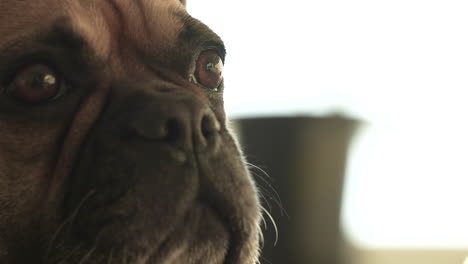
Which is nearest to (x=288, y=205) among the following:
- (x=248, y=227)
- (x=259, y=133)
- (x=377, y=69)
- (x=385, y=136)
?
(x=259, y=133)

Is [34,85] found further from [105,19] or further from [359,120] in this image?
[359,120]

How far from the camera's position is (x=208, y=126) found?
0.92 meters

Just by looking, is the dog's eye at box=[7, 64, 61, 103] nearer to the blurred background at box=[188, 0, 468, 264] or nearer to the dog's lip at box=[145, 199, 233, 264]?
the dog's lip at box=[145, 199, 233, 264]

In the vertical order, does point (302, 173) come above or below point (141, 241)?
below

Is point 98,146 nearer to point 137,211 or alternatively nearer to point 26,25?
point 137,211

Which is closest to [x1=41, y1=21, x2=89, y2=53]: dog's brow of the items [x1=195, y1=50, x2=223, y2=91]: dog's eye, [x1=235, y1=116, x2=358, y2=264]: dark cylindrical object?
[x1=195, y1=50, x2=223, y2=91]: dog's eye

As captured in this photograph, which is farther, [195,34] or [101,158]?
[195,34]

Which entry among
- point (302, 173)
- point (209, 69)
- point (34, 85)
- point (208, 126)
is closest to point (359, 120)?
point (302, 173)

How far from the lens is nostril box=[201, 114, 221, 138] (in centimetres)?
92

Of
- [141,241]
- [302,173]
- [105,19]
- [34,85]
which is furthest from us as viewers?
[302,173]

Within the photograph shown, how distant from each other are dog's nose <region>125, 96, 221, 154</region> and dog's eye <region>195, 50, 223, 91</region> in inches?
13.9

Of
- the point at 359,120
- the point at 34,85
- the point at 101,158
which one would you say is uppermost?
the point at 34,85

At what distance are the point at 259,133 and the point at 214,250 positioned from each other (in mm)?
1804

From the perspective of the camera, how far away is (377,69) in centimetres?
300
